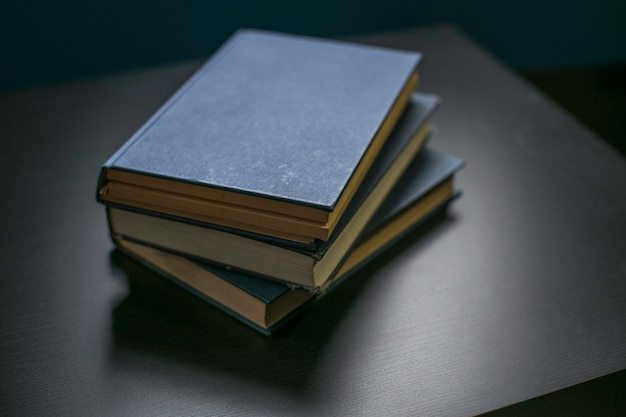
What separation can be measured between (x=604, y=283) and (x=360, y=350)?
0.80 feet

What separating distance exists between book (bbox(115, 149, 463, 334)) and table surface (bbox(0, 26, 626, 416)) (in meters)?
0.01

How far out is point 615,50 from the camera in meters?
1.80

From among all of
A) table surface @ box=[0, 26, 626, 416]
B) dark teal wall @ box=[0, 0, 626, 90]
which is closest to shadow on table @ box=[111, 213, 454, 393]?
table surface @ box=[0, 26, 626, 416]

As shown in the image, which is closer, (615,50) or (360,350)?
(360,350)

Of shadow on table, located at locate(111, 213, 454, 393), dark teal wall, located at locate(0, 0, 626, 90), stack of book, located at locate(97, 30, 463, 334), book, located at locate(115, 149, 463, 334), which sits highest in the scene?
stack of book, located at locate(97, 30, 463, 334)

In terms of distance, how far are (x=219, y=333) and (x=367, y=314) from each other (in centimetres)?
13

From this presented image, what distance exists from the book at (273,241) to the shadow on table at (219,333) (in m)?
0.04

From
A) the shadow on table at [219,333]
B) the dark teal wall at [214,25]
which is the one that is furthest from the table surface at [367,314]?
the dark teal wall at [214,25]

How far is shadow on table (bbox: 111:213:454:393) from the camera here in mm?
605

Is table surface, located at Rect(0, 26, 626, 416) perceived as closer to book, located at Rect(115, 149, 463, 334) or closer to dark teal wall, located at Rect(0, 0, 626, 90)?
book, located at Rect(115, 149, 463, 334)

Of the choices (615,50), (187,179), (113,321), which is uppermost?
(187,179)

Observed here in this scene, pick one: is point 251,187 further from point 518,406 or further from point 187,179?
point 518,406

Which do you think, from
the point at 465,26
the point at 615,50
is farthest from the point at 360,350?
the point at 615,50

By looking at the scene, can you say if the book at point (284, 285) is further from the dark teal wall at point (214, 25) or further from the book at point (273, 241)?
the dark teal wall at point (214, 25)
